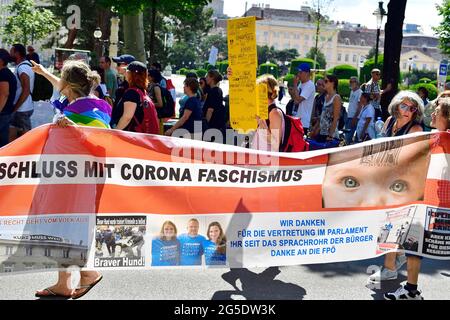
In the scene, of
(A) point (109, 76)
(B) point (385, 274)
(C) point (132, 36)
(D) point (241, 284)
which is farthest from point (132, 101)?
(C) point (132, 36)

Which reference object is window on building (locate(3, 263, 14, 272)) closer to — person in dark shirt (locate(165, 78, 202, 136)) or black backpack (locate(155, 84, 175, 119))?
person in dark shirt (locate(165, 78, 202, 136))

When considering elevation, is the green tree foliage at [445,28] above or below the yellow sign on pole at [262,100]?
above

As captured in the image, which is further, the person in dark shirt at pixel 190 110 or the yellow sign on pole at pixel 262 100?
the person in dark shirt at pixel 190 110

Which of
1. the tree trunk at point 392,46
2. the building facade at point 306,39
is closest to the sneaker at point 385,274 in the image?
the tree trunk at point 392,46

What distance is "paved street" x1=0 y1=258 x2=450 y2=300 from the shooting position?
19.2 ft

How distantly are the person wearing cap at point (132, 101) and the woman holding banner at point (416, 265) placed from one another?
2.65 m

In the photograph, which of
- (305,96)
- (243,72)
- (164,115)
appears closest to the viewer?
(243,72)

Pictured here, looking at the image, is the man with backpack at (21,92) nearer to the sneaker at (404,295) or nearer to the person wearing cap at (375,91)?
the sneaker at (404,295)

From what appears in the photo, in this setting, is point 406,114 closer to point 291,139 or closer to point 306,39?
point 291,139

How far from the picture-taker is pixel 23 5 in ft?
192

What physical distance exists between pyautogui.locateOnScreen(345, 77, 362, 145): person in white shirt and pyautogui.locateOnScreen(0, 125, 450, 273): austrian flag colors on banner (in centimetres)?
901

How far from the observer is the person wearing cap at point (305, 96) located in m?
11.8

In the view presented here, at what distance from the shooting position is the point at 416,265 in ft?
19.3

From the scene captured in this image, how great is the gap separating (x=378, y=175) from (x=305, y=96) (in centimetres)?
606
